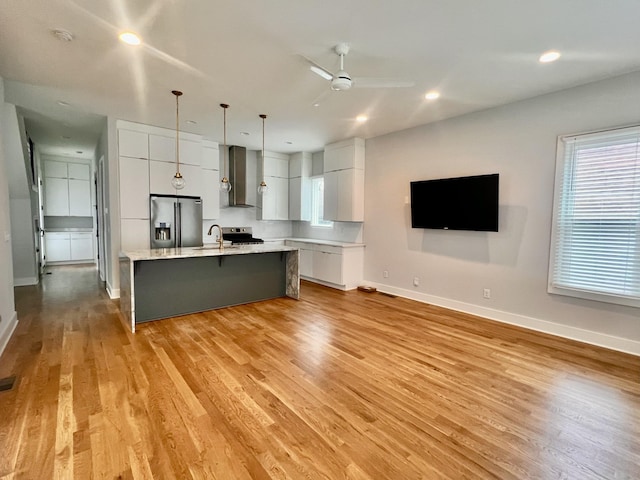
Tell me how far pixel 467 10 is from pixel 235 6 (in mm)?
1693

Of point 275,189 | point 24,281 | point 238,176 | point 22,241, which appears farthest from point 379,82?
point 24,281

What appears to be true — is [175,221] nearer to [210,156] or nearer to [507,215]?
[210,156]

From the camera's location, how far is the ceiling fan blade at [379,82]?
3084 millimetres

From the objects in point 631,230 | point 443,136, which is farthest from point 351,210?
point 631,230

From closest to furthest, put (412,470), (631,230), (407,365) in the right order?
(412,470) < (407,365) < (631,230)

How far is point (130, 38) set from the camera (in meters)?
2.59

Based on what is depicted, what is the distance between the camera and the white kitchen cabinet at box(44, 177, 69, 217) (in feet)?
26.5

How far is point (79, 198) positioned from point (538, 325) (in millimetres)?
10803

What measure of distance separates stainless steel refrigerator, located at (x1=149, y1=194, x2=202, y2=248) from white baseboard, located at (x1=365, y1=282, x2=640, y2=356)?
400cm

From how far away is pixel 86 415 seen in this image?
2.07m

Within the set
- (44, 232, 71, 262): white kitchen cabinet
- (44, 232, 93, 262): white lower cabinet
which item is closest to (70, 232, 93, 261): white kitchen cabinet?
(44, 232, 93, 262): white lower cabinet

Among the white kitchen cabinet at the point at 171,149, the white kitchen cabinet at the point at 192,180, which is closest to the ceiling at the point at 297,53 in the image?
the white kitchen cabinet at the point at 171,149

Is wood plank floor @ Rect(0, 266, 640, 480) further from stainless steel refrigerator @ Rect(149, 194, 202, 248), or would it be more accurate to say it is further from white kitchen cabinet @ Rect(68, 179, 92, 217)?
white kitchen cabinet @ Rect(68, 179, 92, 217)

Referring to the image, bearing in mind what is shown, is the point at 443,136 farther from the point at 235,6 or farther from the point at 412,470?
the point at 412,470
